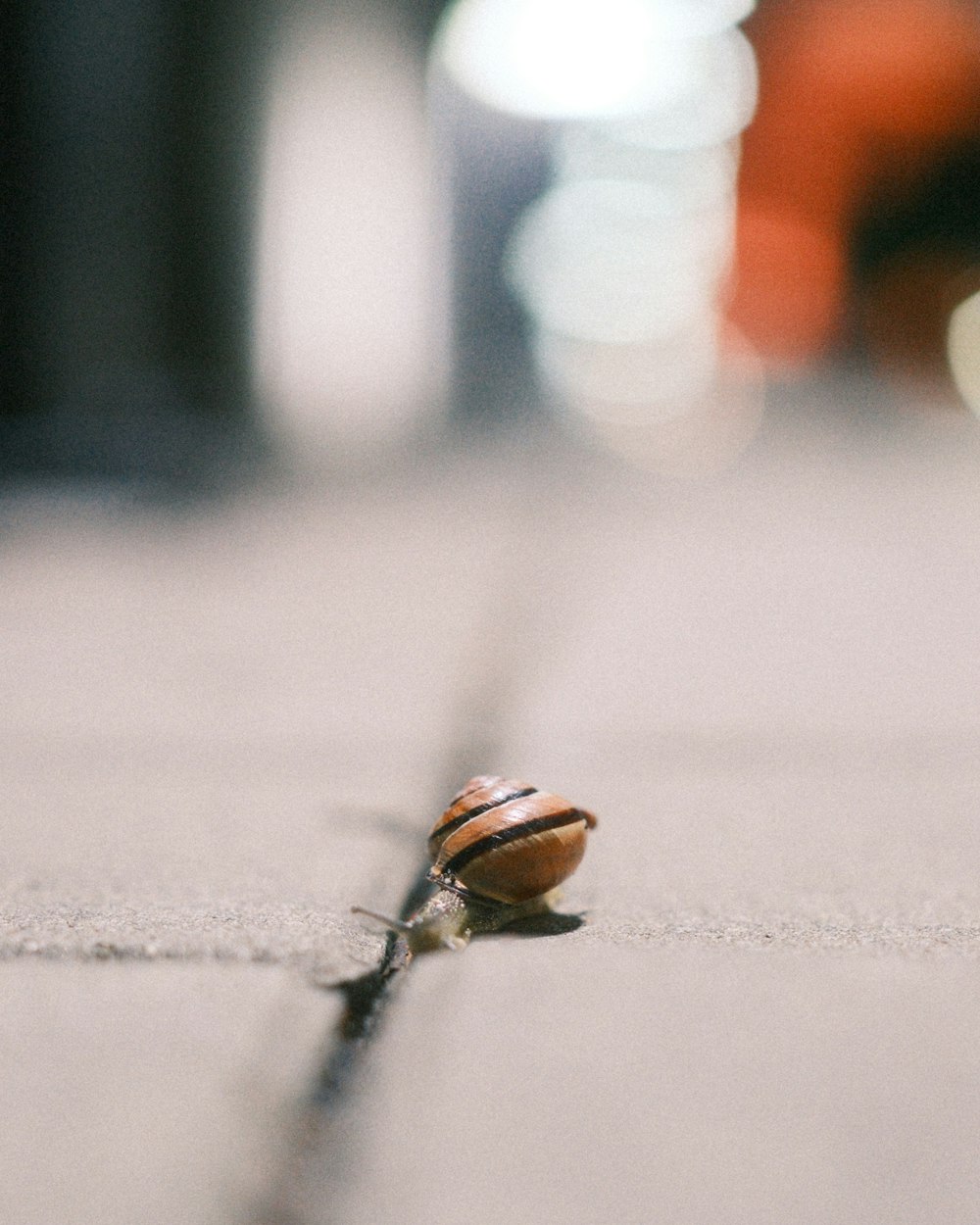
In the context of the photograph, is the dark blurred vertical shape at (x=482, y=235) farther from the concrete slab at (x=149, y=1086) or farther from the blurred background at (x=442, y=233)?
the concrete slab at (x=149, y=1086)

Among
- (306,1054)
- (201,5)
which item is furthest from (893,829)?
(201,5)

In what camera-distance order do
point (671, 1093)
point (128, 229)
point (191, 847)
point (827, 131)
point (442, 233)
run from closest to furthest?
point (671, 1093), point (191, 847), point (128, 229), point (442, 233), point (827, 131)

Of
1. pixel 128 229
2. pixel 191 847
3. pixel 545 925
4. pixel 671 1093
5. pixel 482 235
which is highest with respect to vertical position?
pixel 671 1093

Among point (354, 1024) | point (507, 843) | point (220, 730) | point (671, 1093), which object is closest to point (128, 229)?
point (220, 730)

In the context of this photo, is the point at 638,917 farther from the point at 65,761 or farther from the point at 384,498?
the point at 384,498

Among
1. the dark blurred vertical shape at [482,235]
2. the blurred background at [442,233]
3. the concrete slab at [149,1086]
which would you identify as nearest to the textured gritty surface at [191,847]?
the concrete slab at [149,1086]

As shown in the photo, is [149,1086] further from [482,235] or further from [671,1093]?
[482,235]

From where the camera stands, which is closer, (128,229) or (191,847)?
(191,847)
